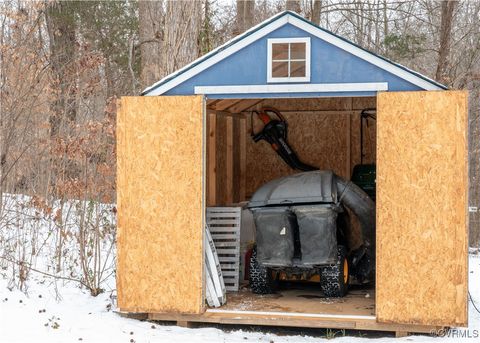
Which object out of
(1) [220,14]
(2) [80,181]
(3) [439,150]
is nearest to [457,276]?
(3) [439,150]

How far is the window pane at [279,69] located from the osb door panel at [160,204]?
34.7 inches

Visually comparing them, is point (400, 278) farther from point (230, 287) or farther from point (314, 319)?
point (230, 287)

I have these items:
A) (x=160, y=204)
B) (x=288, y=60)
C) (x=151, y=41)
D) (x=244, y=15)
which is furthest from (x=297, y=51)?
(x=244, y=15)

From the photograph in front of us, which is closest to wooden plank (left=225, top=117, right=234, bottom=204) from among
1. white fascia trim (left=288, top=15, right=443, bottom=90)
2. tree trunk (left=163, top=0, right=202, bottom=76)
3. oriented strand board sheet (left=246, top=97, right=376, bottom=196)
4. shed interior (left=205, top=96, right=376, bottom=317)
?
shed interior (left=205, top=96, right=376, bottom=317)

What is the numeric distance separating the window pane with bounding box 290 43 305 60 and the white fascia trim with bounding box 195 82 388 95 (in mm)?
318

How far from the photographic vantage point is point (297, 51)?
8297 mm

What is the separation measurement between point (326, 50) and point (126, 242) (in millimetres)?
3116

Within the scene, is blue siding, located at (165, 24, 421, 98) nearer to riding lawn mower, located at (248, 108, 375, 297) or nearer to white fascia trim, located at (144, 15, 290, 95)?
white fascia trim, located at (144, 15, 290, 95)

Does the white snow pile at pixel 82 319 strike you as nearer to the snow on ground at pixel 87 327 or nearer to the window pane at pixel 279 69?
the snow on ground at pixel 87 327

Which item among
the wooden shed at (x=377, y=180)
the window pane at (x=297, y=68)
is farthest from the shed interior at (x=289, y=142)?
the window pane at (x=297, y=68)

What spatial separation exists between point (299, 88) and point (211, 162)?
8.54 feet

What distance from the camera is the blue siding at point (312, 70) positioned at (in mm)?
8109

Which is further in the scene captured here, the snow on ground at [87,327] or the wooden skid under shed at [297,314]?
the wooden skid under shed at [297,314]

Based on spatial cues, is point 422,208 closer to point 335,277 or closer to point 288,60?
point 335,277
